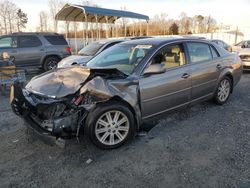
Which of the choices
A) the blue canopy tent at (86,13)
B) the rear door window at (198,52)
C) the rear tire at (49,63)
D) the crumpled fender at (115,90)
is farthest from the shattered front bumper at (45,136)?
the blue canopy tent at (86,13)

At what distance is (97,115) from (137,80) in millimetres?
853

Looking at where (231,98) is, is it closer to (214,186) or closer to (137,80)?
(137,80)

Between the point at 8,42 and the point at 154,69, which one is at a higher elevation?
the point at 8,42

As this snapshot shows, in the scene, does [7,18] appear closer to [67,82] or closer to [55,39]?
[55,39]

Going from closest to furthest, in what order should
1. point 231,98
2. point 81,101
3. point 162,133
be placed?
point 81,101, point 162,133, point 231,98

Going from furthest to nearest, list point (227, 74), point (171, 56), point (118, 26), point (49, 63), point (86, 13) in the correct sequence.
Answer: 1. point (118, 26)
2. point (86, 13)
3. point (49, 63)
4. point (227, 74)
5. point (171, 56)

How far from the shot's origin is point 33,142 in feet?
12.5

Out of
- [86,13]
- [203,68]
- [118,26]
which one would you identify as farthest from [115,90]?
[118,26]

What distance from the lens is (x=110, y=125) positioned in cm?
347

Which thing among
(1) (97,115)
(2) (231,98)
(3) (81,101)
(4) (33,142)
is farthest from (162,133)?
(2) (231,98)

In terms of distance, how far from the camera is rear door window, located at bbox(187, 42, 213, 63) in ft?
14.9

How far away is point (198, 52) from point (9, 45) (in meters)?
8.15

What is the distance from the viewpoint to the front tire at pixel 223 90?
209 inches

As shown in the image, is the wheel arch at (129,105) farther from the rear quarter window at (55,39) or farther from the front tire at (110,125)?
the rear quarter window at (55,39)
